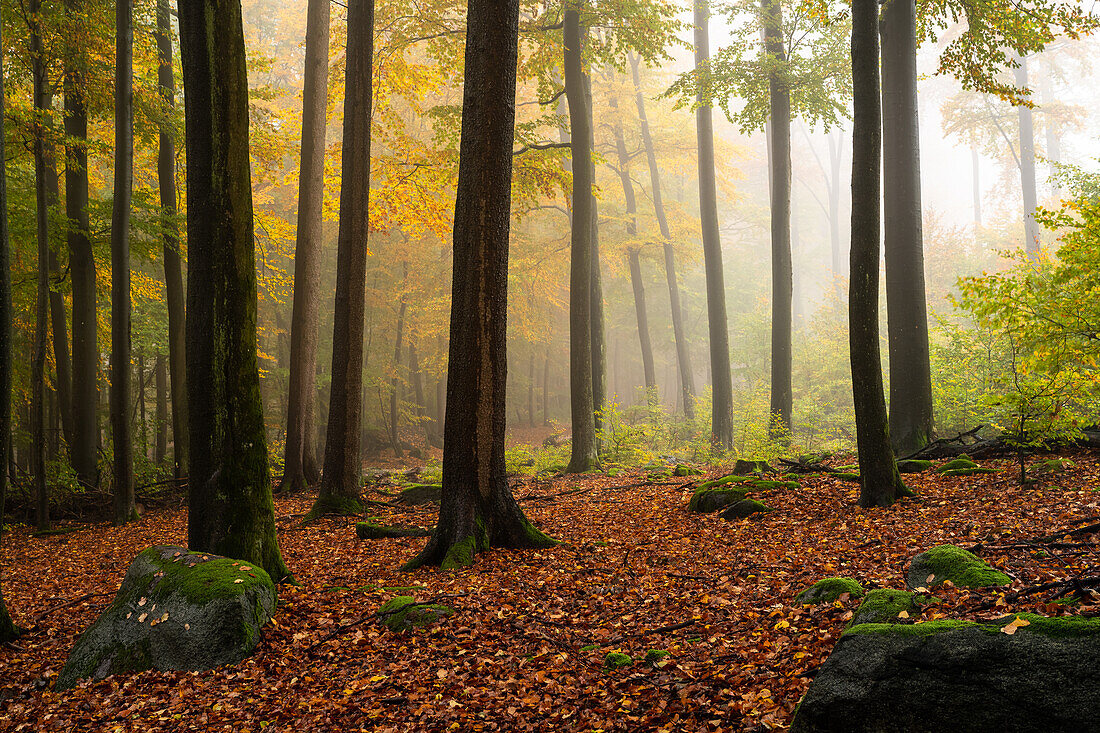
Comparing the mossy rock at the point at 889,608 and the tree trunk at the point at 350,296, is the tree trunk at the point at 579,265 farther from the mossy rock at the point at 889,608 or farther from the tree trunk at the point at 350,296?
the mossy rock at the point at 889,608

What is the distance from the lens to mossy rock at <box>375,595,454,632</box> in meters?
4.80

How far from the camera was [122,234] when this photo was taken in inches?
375

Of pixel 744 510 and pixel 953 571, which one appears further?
pixel 744 510

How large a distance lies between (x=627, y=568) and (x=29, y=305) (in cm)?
1271

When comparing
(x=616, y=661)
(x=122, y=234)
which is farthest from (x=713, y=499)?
(x=122, y=234)

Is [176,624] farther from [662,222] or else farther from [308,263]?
[662,222]

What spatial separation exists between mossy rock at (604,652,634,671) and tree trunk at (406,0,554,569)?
238cm

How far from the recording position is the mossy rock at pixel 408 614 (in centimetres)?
480

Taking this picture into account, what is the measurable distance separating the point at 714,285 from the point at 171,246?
1226 cm

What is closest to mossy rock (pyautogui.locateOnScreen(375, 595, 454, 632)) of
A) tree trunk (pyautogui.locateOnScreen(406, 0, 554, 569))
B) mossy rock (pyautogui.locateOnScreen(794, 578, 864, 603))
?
tree trunk (pyautogui.locateOnScreen(406, 0, 554, 569))

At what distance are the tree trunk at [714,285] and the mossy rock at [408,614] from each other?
12.0 m

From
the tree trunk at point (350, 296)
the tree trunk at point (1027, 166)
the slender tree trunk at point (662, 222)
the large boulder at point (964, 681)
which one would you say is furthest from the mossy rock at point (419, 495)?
the tree trunk at point (1027, 166)

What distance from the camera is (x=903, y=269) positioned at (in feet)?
30.3

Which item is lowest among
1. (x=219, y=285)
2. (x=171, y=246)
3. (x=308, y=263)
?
(x=219, y=285)
